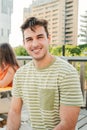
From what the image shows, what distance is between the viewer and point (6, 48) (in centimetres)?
310

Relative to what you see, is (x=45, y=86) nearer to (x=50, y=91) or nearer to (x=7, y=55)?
(x=50, y=91)

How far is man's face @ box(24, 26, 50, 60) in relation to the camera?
4.95ft

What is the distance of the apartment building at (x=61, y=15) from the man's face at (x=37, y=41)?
87646 mm

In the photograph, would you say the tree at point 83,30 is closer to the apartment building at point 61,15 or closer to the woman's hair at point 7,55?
the apartment building at point 61,15

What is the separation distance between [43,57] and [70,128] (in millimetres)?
368

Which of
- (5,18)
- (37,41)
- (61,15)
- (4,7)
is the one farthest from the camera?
(61,15)

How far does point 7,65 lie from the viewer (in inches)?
119

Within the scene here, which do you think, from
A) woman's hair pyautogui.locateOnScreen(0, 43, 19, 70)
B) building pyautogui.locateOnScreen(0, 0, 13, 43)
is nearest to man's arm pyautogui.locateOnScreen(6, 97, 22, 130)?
woman's hair pyautogui.locateOnScreen(0, 43, 19, 70)

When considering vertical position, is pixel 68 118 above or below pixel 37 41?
below

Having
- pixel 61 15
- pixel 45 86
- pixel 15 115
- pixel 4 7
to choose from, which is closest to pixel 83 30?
pixel 61 15

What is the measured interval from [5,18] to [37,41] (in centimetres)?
7646

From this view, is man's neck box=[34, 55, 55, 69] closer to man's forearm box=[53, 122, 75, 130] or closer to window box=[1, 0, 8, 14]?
man's forearm box=[53, 122, 75, 130]

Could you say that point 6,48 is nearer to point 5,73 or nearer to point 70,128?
point 5,73

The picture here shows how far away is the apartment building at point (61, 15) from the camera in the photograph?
90750 millimetres
